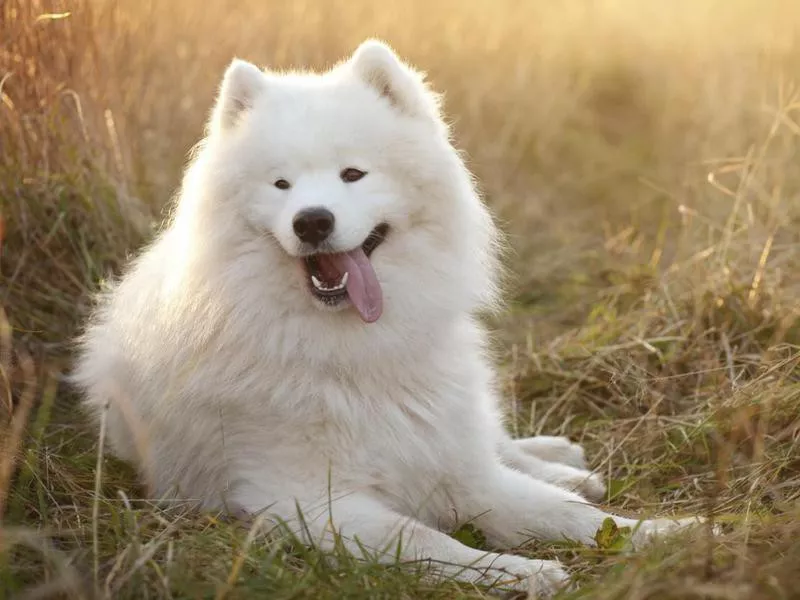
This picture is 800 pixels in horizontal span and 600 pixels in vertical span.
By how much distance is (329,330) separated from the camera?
10.3ft

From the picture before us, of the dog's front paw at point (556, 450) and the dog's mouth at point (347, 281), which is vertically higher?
the dog's mouth at point (347, 281)

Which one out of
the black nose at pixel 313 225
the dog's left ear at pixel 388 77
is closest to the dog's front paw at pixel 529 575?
the black nose at pixel 313 225

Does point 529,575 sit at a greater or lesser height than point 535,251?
greater

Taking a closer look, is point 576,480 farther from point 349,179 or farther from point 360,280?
point 349,179

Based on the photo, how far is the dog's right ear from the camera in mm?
3227

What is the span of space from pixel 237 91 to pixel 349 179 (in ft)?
1.78

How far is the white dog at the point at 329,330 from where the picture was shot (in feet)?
9.91

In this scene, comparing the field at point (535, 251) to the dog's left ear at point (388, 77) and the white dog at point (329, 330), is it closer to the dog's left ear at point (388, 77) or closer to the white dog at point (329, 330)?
the white dog at point (329, 330)

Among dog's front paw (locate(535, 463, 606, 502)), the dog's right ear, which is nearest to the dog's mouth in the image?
the dog's right ear

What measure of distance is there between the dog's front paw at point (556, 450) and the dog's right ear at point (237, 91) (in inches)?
70.5

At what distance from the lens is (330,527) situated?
9.37 ft

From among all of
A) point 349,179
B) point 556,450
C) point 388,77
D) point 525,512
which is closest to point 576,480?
point 556,450

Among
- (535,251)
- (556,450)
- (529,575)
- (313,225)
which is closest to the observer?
(529,575)

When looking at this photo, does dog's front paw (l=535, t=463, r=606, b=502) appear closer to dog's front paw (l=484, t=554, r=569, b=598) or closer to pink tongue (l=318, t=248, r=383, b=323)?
dog's front paw (l=484, t=554, r=569, b=598)
